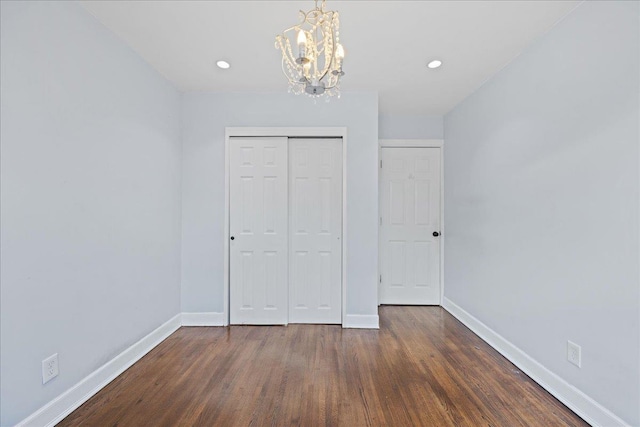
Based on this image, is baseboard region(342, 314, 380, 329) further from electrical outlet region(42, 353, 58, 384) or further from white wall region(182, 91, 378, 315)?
electrical outlet region(42, 353, 58, 384)

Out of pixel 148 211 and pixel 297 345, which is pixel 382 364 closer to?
pixel 297 345

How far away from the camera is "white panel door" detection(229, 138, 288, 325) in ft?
11.0

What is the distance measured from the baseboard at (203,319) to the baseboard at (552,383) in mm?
2667

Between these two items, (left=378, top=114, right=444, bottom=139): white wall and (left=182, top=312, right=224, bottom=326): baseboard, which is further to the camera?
(left=378, top=114, right=444, bottom=139): white wall

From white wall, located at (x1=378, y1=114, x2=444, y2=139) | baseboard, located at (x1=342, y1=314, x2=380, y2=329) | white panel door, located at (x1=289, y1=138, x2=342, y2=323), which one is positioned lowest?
baseboard, located at (x1=342, y1=314, x2=380, y2=329)

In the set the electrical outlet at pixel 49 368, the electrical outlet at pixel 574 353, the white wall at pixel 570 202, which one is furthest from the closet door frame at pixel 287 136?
the electrical outlet at pixel 574 353

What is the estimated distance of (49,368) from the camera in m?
1.75

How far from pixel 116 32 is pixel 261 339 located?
2799mm

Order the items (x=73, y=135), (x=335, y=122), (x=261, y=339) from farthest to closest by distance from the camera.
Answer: (x=335, y=122)
(x=261, y=339)
(x=73, y=135)

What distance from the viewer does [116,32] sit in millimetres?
2262

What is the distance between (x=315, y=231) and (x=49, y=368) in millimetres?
2319

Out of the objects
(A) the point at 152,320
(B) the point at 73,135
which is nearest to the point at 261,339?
(A) the point at 152,320

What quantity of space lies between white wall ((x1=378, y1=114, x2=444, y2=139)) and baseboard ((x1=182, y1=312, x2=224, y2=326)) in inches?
116

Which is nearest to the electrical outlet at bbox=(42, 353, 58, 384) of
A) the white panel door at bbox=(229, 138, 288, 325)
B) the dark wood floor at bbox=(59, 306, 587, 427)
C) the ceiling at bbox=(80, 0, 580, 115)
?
the dark wood floor at bbox=(59, 306, 587, 427)
